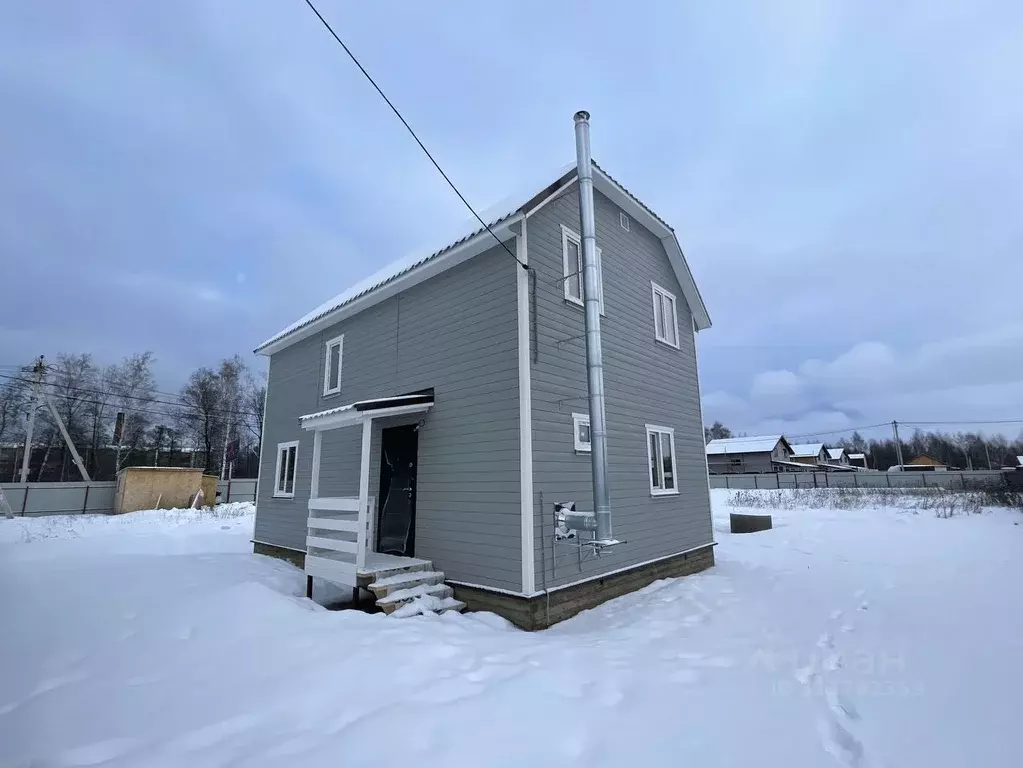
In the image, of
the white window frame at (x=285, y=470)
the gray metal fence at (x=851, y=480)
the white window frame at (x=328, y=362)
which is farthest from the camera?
the gray metal fence at (x=851, y=480)

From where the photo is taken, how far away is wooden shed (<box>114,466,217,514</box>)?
21.3 m

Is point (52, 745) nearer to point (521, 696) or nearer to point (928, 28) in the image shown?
point (521, 696)

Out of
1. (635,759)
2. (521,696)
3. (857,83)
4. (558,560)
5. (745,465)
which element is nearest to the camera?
(635,759)

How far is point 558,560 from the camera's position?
263 inches

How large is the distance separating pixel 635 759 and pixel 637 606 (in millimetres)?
4470

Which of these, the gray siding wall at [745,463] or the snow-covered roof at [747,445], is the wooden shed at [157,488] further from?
the snow-covered roof at [747,445]

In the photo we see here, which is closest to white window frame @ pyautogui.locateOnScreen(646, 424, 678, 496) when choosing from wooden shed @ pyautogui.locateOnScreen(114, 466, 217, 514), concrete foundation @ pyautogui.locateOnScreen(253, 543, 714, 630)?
concrete foundation @ pyautogui.locateOnScreen(253, 543, 714, 630)

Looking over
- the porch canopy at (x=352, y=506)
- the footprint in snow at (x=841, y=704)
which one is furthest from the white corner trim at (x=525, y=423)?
the footprint in snow at (x=841, y=704)

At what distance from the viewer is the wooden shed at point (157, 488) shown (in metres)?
21.3

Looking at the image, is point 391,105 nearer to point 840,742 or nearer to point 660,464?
point 840,742

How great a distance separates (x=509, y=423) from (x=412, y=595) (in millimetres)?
2580

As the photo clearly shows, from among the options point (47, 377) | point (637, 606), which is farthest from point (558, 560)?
point (47, 377)

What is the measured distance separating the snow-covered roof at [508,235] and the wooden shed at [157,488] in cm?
1385

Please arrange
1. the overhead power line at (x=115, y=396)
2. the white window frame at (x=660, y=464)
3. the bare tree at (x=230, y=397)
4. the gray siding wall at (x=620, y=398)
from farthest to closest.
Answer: the bare tree at (x=230, y=397) < the overhead power line at (x=115, y=396) < the white window frame at (x=660, y=464) < the gray siding wall at (x=620, y=398)
